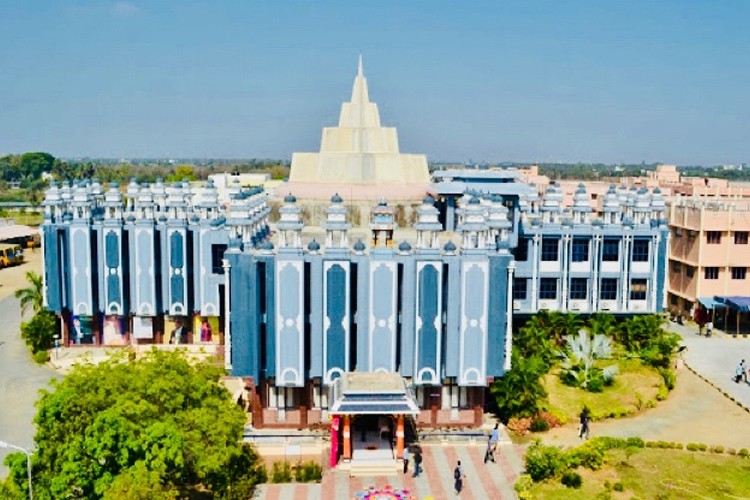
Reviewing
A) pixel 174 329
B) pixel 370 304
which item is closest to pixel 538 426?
pixel 370 304

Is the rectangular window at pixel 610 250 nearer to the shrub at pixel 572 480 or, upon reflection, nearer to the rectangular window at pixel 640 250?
the rectangular window at pixel 640 250

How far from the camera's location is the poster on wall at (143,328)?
46156mm

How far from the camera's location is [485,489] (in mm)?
29062

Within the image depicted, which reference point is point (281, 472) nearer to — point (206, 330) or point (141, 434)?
point (141, 434)

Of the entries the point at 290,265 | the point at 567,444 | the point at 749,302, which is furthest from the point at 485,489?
the point at 749,302

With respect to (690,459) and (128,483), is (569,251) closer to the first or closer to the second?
(690,459)

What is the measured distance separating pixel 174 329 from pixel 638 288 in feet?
90.1

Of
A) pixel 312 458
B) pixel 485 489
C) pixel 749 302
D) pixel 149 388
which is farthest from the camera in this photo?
pixel 749 302

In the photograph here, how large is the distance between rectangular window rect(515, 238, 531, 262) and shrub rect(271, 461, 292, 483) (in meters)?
21.5

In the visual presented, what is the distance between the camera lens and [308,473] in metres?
29.8

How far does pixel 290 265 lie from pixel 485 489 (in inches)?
448

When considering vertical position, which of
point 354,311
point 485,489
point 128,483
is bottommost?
point 485,489

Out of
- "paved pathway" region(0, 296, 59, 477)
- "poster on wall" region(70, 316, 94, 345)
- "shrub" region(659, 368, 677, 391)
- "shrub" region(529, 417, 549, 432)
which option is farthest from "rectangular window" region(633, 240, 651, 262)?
"paved pathway" region(0, 296, 59, 477)

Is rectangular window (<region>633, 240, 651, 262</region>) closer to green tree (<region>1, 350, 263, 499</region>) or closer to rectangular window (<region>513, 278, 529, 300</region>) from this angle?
rectangular window (<region>513, 278, 529, 300</region>)
